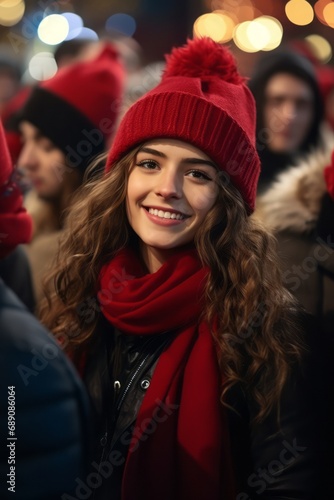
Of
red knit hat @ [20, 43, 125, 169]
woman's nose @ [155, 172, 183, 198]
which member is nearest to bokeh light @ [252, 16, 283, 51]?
red knit hat @ [20, 43, 125, 169]

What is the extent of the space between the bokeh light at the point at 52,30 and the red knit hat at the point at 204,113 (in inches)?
217

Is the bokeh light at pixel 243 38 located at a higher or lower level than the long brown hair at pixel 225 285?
higher

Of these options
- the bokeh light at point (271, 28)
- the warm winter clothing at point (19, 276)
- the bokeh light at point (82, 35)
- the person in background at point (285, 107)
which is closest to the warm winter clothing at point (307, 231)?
the warm winter clothing at point (19, 276)

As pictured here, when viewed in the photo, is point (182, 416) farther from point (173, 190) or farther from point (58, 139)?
point (58, 139)

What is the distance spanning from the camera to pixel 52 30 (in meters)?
7.98

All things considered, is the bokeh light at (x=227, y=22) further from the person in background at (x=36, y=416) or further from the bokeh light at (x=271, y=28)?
the person in background at (x=36, y=416)

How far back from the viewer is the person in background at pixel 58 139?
409cm

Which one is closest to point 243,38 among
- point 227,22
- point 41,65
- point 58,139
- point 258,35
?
point 258,35

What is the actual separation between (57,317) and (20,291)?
0.56m

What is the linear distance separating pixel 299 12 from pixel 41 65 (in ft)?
15.3

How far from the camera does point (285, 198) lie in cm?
314

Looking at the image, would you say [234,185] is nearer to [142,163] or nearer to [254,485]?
[142,163]

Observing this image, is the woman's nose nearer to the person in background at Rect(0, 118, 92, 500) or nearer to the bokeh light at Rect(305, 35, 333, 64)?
the person in background at Rect(0, 118, 92, 500)

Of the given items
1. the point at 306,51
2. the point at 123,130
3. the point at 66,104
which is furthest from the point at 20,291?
the point at 306,51
